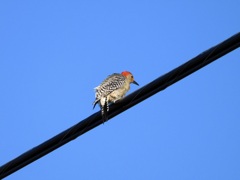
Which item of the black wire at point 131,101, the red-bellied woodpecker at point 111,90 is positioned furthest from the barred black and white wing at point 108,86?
the black wire at point 131,101

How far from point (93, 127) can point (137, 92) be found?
810mm

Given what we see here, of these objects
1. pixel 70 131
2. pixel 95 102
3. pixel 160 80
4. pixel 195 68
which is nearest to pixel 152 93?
pixel 160 80

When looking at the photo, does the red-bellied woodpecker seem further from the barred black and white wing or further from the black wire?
the black wire

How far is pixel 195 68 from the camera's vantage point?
686 centimetres

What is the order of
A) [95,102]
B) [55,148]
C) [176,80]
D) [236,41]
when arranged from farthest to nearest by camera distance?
[95,102]
[55,148]
[176,80]
[236,41]

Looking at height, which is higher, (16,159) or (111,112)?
(111,112)

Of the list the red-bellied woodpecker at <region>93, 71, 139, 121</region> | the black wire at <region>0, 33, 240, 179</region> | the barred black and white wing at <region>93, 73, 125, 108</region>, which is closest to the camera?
the black wire at <region>0, 33, 240, 179</region>

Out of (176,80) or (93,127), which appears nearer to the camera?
(176,80)

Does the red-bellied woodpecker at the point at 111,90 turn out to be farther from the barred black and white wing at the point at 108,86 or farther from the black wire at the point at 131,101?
the black wire at the point at 131,101

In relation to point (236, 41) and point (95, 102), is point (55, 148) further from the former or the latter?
point (95, 102)

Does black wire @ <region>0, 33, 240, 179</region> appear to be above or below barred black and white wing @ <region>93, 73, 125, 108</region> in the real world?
below

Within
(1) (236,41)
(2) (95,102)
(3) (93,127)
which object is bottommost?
(1) (236,41)

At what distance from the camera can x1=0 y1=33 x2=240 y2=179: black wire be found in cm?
665

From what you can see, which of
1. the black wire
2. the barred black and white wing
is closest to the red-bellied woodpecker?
the barred black and white wing
